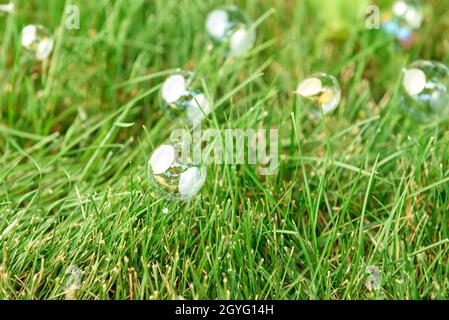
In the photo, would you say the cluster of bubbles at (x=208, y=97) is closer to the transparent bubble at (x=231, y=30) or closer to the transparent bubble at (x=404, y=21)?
the transparent bubble at (x=231, y=30)

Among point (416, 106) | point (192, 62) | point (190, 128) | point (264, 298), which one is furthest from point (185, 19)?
point (264, 298)

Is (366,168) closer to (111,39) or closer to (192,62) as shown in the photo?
(192,62)

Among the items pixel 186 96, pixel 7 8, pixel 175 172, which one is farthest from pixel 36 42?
pixel 175 172

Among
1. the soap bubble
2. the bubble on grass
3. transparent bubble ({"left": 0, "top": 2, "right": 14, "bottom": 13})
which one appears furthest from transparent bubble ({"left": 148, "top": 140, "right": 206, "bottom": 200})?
transparent bubble ({"left": 0, "top": 2, "right": 14, "bottom": 13})

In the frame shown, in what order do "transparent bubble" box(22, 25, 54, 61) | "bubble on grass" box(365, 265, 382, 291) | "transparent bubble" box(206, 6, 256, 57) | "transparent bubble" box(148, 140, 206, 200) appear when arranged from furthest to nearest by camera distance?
1. "transparent bubble" box(206, 6, 256, 57)
2. "transparent bubble" box(22, 25, 54, 61)
3. "transparent bubble" box(148, 140, 206, 200)
4. "bubble on grass" box(365, 265, 382, 291)

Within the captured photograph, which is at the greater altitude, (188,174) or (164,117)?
(164,117)

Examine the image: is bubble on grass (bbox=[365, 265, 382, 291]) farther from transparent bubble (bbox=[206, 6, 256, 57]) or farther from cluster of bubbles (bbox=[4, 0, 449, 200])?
transparent bubble (bbox=[206, 6, 256, 57])

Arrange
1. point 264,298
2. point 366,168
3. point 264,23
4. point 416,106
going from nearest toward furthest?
point 264,298, point 366,168, point 416,106, point 264,23

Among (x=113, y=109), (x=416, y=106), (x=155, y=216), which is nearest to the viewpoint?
(x=155, y=216)
